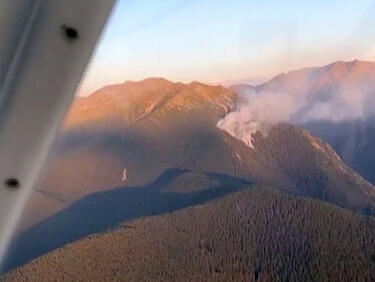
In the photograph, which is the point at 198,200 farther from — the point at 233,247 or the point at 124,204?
the point at 124,204

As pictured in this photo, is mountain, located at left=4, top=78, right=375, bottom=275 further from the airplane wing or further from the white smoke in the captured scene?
the airplane wing

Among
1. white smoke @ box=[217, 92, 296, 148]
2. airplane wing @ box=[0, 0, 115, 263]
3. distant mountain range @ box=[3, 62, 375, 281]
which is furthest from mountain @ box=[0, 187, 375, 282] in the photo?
airplane wing @ box=[0, 0, 115, 263]

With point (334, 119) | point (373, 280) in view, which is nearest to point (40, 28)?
point (373, 280)

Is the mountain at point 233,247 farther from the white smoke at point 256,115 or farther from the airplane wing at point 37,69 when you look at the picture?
the airplane wing at point 37,69

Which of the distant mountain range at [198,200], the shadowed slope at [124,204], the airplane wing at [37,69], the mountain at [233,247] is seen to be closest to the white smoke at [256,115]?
the distant mountain range at [198,200]

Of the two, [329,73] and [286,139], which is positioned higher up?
[329,73]

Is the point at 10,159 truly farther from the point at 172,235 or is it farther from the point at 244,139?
the point at 244,139
